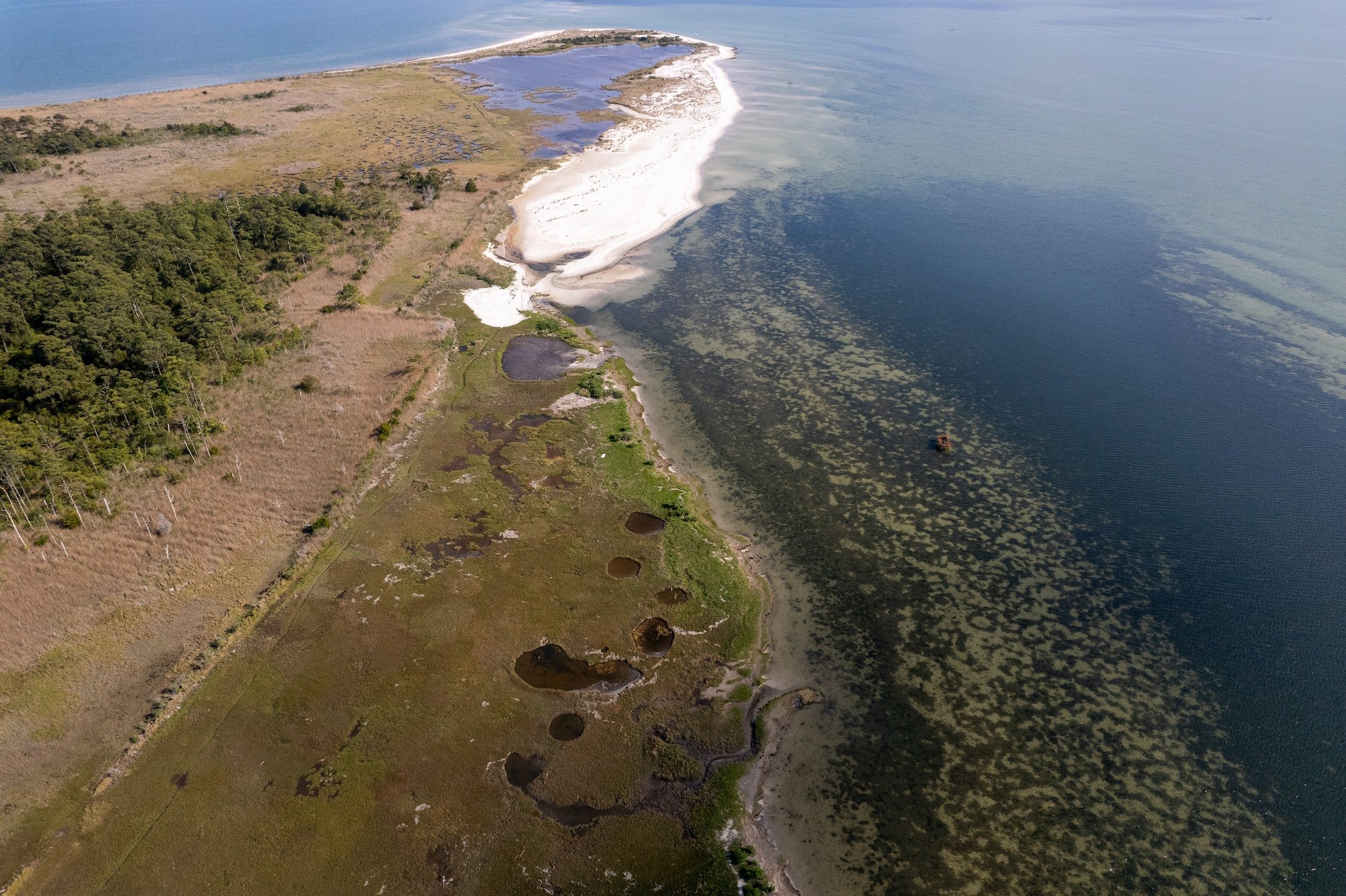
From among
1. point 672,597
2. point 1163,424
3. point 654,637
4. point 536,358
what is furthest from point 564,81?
point 654,637

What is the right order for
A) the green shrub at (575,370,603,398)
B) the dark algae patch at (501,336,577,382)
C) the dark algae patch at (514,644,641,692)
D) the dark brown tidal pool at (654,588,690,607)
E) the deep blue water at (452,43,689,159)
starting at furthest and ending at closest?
the deep blue water at (452,43,689,159) → the dark algae patch at (501,336,577,382) → the green shrub at (575,370,603,398) → the dark brown tidal pool at (654,588,690,607) → the dark algae patch at (514,644,641,692)

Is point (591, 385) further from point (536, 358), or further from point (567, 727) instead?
point (567, 727)

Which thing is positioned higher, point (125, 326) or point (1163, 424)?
point (125, 326)

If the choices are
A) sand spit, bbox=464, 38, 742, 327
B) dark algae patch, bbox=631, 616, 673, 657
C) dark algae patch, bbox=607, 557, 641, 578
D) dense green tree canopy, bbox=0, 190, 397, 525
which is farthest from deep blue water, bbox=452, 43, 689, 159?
dark algae patch, bbox=631, 616, 673, 657

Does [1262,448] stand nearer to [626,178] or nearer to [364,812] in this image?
[364,812]

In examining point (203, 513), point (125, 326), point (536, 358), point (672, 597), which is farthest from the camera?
point (536, 358)

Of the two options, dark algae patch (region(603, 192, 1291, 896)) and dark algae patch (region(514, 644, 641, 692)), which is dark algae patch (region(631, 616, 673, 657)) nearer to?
dark algae patch (region(514, 644, 641, 692))
